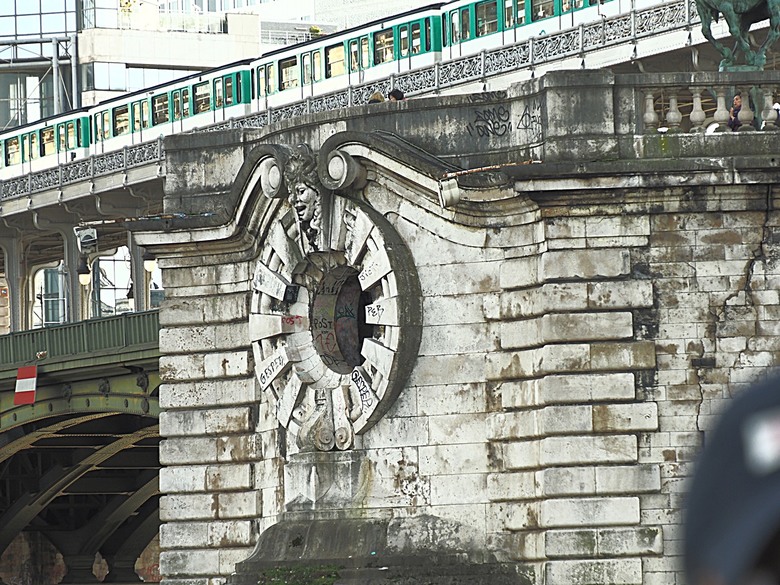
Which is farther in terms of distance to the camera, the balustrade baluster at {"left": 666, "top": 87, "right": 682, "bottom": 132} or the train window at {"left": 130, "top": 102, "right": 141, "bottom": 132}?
the train window at {"left": 130, "top": 102, "right": 141, "bottom": 132}

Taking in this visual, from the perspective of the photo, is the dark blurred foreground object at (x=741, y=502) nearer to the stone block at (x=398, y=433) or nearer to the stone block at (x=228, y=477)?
the stone block at (x=398, y=433)

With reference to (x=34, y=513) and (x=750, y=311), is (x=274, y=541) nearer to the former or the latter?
(x=750, y=311)

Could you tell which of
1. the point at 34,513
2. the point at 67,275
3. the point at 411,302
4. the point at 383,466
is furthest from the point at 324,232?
the point at 67,275

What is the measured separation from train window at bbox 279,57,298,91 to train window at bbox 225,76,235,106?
1.85 meters

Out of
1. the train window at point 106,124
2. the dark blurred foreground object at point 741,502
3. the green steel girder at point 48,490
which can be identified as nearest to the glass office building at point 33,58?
the train window at point 106,124

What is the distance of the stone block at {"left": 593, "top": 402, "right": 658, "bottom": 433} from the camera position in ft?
63.1

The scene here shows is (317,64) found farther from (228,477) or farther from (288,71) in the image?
(228,477)

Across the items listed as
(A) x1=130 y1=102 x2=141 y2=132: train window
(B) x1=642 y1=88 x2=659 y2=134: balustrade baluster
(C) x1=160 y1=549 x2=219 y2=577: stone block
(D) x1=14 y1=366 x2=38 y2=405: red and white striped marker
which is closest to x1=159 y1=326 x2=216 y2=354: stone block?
(C) x1=160 y1=549 x2=219 y2=577: stone block

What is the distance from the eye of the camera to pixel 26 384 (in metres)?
40.6

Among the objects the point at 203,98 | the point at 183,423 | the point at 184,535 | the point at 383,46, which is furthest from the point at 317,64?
the point at 184,535

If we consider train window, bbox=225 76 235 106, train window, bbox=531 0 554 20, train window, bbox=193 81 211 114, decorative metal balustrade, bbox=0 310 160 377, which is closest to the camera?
decorative metal balustrade, bbox=0 310 160 377

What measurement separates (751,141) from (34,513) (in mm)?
39993

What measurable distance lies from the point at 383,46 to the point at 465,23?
3750 millimetres

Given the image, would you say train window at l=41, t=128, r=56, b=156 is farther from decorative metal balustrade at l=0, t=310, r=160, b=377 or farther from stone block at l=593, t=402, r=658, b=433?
stone block at l=593, t=402, r=658, b=433
